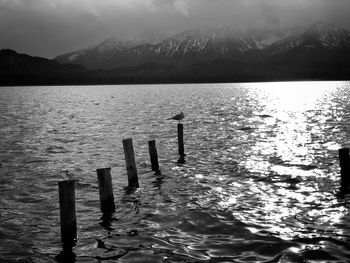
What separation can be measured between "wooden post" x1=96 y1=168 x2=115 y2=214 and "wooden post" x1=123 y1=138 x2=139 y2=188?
128 inches

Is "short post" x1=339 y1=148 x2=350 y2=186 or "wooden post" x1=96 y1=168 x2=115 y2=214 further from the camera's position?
"short post" x1=339 y1=148 x2=350 y2=186

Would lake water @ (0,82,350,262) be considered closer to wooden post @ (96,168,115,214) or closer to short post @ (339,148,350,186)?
wooden post @ (96,168,115,214)

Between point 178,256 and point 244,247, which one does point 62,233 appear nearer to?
point 178,256

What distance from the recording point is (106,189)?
46.3ft

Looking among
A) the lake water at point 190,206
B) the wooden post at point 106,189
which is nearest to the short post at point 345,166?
the lake water at point 190,206

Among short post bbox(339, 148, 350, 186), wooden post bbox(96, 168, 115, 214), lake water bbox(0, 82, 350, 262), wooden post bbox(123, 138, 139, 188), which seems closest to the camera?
lake water bbox(0, 82, 350, 262)

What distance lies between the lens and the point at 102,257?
10.8 metres

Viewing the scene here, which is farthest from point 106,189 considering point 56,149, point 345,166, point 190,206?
point 56,149

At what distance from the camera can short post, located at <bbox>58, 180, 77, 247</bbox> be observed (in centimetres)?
1118

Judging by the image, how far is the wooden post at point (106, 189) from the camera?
13.8 metres

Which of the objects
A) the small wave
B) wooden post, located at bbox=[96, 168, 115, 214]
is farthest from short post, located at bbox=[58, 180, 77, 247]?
the small wave

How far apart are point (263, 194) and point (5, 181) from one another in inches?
516

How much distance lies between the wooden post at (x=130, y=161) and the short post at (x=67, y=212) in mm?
5969

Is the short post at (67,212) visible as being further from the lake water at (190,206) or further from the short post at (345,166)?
the short post at (345,166)
